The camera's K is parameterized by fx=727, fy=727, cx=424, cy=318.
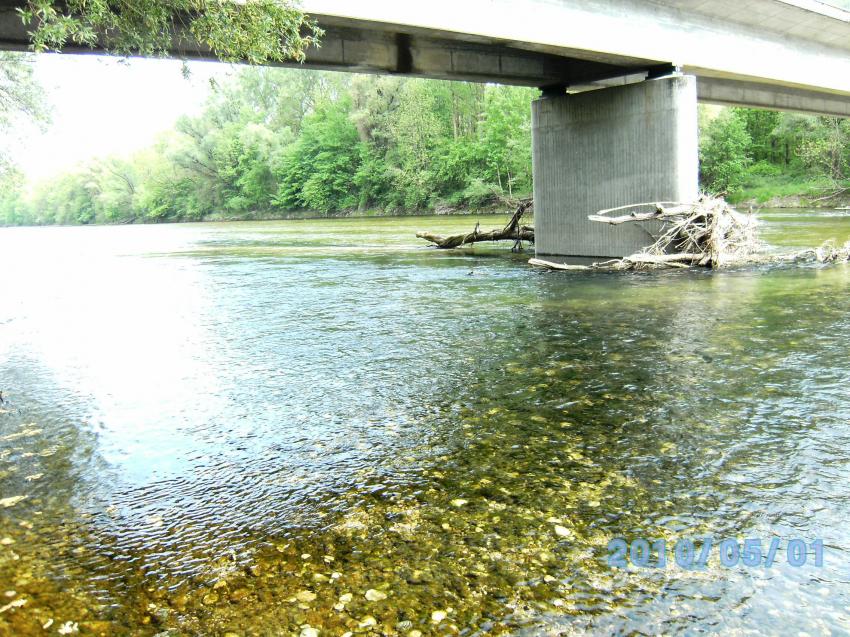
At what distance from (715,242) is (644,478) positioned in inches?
569

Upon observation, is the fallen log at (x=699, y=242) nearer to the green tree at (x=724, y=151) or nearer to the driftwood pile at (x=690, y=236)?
the driftwood pile at (x=690, y=236)

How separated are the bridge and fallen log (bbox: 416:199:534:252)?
2.49m

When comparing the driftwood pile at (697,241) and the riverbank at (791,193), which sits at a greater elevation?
the riverbank at (791,193)

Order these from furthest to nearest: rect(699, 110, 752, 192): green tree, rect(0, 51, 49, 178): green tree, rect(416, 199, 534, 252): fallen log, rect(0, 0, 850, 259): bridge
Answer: rect(699, 110, 752, 192): green tree, rect(0, 51, 49, 178): green tree, rect(416, 199, 534, 252): fallen log, rect(0, 0, 850, 259): bridge

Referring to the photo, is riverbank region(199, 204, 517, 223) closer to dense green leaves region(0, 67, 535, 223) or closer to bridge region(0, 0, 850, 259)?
dense green leaves region(0, 67, 535, 223)

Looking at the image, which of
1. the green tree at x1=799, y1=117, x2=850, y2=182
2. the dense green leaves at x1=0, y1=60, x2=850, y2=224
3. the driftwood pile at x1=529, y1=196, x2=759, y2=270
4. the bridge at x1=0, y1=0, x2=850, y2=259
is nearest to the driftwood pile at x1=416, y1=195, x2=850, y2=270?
the driftwood pile at x1=529, y1=196, x2=759, y2=270

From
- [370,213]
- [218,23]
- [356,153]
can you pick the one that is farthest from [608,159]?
[356,153]

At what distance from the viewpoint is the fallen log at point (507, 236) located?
26.2 m

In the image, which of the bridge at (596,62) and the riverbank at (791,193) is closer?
the bridge at (596,62)

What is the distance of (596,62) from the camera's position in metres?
20.8

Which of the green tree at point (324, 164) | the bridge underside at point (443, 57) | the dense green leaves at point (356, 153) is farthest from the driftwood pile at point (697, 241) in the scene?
the green tree at point (324, 164)

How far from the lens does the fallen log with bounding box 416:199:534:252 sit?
2620cm

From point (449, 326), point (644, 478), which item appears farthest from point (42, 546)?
point (449, 326)

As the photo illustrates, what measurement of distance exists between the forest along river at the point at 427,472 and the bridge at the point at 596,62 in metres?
7.90
